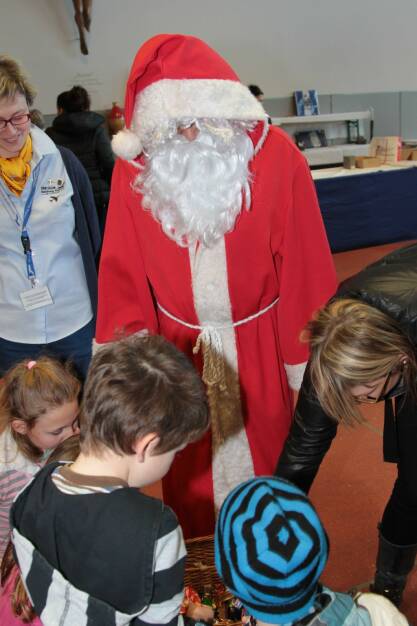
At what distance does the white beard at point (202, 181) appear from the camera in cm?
144

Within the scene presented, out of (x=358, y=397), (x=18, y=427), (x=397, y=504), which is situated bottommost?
(x=397, y=504)

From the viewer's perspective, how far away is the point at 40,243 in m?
1.81

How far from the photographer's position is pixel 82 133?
371cm

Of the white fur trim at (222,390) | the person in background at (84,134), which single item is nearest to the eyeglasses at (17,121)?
→ the white fur trim at (222,390)

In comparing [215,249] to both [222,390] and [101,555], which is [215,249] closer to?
[222,390]

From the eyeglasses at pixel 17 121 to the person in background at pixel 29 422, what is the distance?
0.74 meters

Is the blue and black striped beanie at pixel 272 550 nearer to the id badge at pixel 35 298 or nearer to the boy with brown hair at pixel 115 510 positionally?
the boy with brown hair at pixel 115 510

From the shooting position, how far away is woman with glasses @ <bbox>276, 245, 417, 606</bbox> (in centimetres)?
110

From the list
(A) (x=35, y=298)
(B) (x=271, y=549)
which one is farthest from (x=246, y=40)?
(B) (x=271, y=549)

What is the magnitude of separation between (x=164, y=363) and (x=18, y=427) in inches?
27.4

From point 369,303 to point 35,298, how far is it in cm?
114

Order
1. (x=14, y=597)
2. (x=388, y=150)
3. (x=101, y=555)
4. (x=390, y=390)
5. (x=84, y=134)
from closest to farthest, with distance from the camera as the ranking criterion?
(x=101, y=555) < (x=14, y=597) < (x=390, y=390) < (x=84, y=134) < (x=388, y=150)

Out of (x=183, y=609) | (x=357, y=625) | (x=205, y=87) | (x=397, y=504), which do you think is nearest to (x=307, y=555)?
(x=357, y=625)

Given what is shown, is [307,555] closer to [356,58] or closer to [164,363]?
[164,363]
